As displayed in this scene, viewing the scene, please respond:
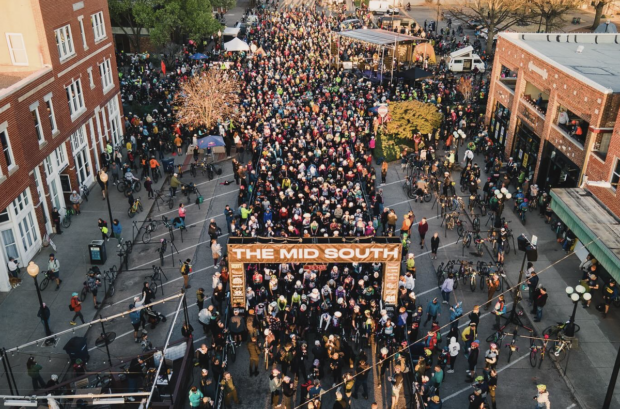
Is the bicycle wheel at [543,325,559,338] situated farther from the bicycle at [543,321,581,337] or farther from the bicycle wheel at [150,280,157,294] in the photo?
the bicycle wheel at [150,280,157,294]

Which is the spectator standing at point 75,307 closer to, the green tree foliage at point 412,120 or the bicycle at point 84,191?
the bicycle at point 84,191

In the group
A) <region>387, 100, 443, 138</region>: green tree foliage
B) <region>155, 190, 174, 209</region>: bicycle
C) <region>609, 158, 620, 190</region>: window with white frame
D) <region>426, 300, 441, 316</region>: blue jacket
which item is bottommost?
<region>155, 190, 174, 209</region>: bicycle

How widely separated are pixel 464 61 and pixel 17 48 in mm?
42356

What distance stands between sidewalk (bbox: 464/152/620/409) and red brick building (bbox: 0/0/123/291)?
21.3m

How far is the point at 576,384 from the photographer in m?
18.2

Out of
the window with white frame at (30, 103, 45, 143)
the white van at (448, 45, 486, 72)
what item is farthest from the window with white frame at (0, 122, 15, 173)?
the white van at (448, 45, 486, 72)

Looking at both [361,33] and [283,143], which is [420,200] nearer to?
[283,143]

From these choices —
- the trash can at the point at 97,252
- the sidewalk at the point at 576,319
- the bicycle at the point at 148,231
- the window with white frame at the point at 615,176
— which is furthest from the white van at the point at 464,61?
the trash can at the point at 97,252

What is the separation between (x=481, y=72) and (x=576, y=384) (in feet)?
142

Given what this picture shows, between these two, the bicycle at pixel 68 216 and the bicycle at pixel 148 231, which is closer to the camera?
the bicycle at pixel 148 231

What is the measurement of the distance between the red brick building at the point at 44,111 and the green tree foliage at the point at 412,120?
18.7 m

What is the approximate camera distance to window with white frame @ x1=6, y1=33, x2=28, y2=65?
2723 cm

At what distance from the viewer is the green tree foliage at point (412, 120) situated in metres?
36.2

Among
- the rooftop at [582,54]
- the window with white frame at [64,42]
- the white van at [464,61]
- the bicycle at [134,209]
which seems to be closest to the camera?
Result: the rooftop at [582,54]
